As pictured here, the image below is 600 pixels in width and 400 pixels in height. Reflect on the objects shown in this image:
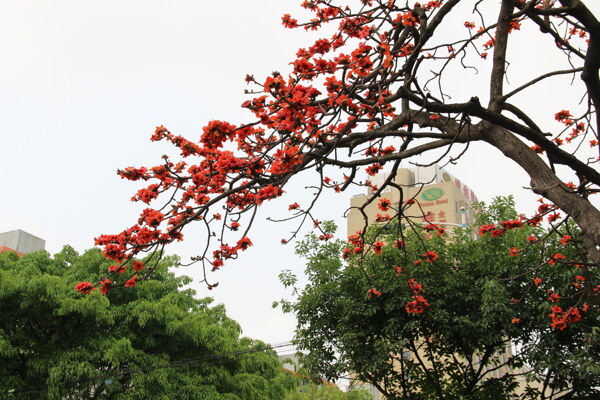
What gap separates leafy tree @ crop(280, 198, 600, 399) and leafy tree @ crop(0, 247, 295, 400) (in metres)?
2.38

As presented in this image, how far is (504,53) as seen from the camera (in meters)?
3.39

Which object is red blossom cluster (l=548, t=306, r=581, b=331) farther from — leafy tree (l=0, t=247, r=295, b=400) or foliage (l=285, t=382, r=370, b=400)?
foliage (l=285, t=382, r=370, b=400)

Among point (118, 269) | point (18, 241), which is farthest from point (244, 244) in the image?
point (18, 241)

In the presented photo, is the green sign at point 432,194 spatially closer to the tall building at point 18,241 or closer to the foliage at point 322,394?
the foliage at point 322,394

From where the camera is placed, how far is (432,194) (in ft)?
125

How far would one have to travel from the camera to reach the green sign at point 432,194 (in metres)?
37.5

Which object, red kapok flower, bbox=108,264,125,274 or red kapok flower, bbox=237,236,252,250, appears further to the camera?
red kapok flower, bbox=237,236,252,250

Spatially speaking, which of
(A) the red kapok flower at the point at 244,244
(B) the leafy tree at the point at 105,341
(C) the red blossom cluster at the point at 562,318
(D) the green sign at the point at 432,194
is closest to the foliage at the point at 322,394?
(B) the leafy tree at the point at 105,341

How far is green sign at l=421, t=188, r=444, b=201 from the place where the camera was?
123 feet

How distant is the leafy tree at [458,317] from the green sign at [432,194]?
30.1 meters

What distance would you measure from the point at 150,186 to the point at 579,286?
512cm

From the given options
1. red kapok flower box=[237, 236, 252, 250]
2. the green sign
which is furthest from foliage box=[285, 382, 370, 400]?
the green sign

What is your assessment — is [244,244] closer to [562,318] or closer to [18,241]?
[562,318]

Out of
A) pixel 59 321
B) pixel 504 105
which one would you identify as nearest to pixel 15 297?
pixel 59 321
